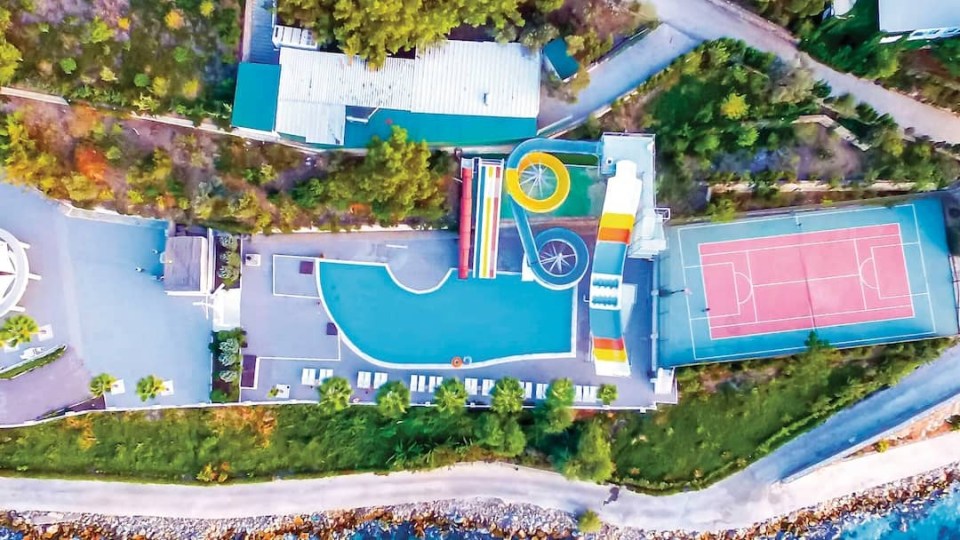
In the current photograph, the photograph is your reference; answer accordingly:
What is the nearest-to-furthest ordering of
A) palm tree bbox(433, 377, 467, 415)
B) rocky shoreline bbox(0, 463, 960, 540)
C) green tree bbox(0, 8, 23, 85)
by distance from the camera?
green tree bbox(0, 8, 23, 85) < palm tree bbox(433, 377, 467, 415) < rocky shoreline bbox(0, 463, 960, 540)

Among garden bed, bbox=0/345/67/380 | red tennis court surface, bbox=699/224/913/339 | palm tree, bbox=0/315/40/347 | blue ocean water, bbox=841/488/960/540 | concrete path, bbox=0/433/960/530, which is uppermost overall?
red tennis court surface, bbox=699/224/913/339

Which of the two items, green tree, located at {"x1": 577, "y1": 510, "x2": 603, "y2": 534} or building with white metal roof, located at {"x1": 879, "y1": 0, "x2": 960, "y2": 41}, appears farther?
green tree, located at {"x1": 577, "y1": 510, "x2": 603, "y2": 534}

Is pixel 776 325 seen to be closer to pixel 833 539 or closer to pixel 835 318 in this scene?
pixel 835 318

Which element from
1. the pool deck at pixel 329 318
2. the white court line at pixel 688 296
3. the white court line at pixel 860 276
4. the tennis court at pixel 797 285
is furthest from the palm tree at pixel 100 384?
the white court line at pixel 860 276

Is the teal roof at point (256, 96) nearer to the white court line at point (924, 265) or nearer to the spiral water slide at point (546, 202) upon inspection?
the spiral water slide at point (546, 202)

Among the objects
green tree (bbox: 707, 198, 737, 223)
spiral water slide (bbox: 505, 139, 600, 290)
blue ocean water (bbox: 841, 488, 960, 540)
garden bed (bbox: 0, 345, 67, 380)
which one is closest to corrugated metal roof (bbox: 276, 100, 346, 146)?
spiral water slide (bbox: 505, 139, 600, 290)

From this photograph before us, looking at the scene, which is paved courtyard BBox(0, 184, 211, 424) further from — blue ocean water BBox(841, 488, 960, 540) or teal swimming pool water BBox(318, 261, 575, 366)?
blue ocean water BBox(841, 488, 960, 540)

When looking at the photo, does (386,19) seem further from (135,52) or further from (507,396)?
(507,396)
